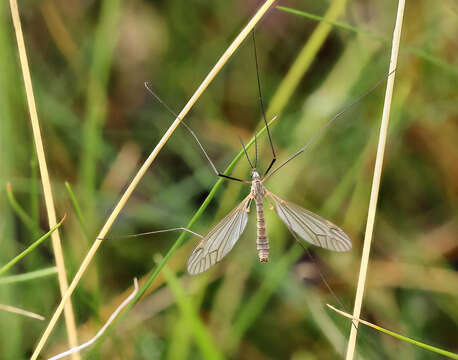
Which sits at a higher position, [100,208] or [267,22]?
[267,22]

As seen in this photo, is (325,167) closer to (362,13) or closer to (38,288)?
(362,13)

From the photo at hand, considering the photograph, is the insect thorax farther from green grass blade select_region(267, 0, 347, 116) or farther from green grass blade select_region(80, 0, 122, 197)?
green grass blade select_region(80, 0, 122, 197)

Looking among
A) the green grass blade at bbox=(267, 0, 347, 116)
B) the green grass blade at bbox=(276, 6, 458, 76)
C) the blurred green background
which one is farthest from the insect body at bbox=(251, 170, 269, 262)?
the green grass blade at bbox=(276, 6, 458, 76)

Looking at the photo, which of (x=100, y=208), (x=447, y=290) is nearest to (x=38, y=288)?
(x=100, y=208)

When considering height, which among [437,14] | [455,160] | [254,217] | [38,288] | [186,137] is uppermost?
[437,14]

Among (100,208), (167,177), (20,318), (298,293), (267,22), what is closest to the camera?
(20,318)

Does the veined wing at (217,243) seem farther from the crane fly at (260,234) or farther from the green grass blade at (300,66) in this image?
the green grass blade at (300,66)

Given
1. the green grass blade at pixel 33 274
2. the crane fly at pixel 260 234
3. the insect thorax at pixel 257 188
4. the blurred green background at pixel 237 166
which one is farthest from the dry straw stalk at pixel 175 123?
the insect thorax at pixel 257 188

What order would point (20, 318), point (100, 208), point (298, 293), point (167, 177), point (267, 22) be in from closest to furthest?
point (20, 318) < point (298, 293) < point (100, 208) < point (167, 177) < point (267, 22)
